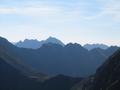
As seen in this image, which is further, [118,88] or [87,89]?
[87,89]

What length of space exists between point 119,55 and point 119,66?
1061 centimetres

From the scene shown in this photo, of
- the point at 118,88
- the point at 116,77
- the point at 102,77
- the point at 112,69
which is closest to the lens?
the point at 118,88

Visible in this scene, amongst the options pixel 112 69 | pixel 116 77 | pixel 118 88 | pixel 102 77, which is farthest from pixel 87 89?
pixel 118 88

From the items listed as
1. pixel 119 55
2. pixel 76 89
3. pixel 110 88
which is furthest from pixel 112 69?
pixel 76 89

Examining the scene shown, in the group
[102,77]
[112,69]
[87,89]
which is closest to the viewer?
[112,69]

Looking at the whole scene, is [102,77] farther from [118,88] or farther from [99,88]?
[118,88]

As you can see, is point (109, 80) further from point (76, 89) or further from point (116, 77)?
point (76, 89)

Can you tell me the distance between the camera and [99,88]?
145 m

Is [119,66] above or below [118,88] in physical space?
above

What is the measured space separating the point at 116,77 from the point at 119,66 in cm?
641

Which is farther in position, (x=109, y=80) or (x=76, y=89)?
(x=76, y=89)

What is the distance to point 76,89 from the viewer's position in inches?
7795

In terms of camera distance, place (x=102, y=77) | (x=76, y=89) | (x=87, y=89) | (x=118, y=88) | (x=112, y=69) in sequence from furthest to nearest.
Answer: (x=76, y=89) → (x=87, y=89) → (x=102, y=77) → (x=112, y=69) → (x=118, y=88)

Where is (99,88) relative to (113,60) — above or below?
below
